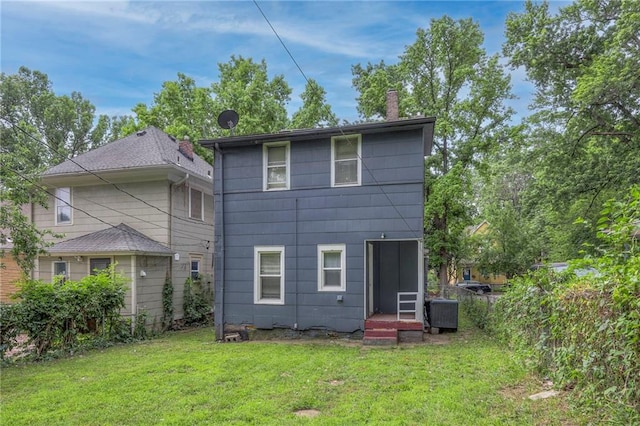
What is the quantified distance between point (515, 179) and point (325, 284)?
3871cm

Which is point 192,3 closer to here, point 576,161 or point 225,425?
point 225,425

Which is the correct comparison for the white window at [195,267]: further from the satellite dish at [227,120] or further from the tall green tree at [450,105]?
the tall green tree at [450,105]

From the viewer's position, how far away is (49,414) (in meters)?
4.82

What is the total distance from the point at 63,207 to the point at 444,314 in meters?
12.8

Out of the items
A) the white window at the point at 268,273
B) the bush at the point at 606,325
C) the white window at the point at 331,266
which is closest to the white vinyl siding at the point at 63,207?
the white window at the point at 268,273

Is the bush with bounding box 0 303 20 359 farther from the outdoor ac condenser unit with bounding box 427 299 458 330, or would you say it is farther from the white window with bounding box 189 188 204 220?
the outdoor ac condenser unit with bounding box 427 299 458 330

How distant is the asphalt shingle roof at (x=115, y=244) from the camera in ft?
36.0

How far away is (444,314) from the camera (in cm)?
1008

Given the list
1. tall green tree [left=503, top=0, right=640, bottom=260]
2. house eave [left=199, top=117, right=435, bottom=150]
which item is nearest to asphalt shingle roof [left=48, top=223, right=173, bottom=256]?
house eave [left=199, top=117, right=435, bottom=150]

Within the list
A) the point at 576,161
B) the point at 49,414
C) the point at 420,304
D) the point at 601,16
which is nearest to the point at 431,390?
the point at 420,304

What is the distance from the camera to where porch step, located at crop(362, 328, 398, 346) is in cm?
905

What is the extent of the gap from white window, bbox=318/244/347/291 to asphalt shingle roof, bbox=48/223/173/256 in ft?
16.7

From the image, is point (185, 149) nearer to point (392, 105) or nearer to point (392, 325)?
point (392, 105)

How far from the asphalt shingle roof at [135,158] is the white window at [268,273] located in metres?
4.25
